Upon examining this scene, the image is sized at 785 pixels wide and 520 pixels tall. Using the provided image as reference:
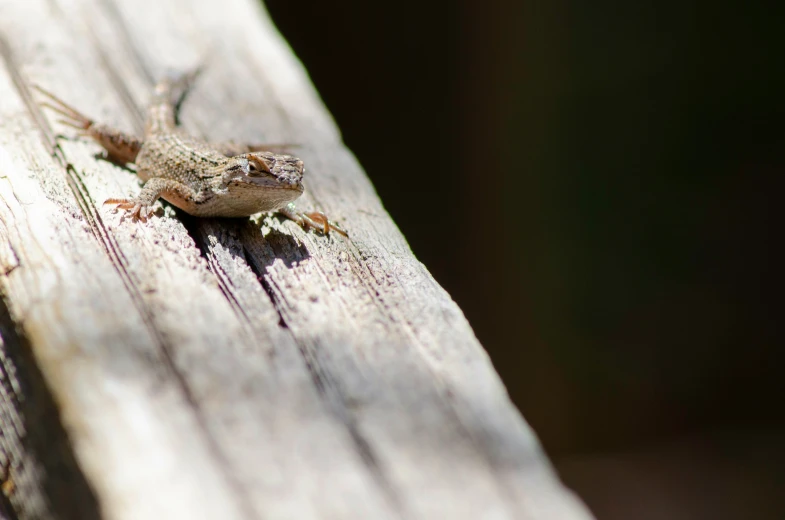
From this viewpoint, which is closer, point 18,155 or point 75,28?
point 18,155

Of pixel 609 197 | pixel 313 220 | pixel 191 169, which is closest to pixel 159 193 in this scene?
pixel 191 169

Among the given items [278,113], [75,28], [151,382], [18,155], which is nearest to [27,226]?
[18,155]

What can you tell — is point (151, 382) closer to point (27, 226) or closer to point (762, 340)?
point (27, 226)

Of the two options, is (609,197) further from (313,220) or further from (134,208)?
(134,208)

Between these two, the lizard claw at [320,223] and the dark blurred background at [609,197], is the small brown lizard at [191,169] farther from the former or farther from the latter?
the dark blurred background at [609,197]

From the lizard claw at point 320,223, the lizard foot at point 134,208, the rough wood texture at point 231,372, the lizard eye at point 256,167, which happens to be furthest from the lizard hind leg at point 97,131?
the lizard claw at point 320,223

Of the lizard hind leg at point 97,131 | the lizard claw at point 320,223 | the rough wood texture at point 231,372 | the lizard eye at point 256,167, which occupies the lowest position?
the rough wood texture at point 231,372
